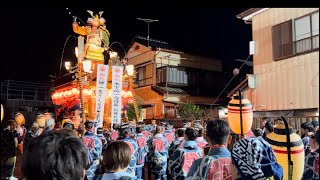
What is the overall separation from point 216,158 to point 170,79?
51.6 ft

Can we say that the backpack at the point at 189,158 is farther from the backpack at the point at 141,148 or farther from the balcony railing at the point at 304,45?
the balcony railing at the point at 304,45

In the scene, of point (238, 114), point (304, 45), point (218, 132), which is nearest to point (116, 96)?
point (304, 45)

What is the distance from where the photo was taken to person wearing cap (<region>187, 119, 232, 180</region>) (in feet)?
9.39

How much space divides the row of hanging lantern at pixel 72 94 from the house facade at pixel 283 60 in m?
7.16

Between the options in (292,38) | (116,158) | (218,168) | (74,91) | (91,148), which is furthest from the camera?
(74,91)

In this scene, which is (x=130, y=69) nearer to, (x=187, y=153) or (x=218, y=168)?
(x=187, y=153)

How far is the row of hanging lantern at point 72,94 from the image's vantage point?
1612 centimetres

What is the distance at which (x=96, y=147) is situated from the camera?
605 cm

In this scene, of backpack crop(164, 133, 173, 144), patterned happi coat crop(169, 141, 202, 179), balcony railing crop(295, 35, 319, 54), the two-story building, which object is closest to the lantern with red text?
patterned happi coat crop(169, 141, 202, 179)

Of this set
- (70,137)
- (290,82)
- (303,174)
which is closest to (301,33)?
(290,82)

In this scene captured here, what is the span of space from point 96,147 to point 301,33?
7405 mm

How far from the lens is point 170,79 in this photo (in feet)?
60.9

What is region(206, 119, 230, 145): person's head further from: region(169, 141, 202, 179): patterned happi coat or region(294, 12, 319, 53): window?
region(294, 12, 319, 53): window

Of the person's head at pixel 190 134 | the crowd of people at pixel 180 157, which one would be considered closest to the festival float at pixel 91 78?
the crowd of people at pixel 180 157
